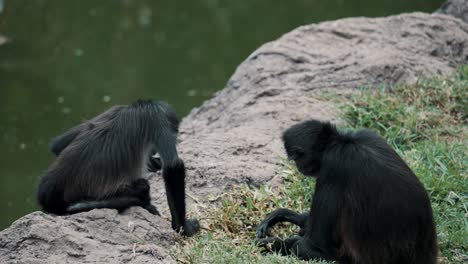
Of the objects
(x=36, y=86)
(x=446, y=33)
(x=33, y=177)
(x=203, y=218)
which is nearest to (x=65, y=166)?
(x=203, y=218)

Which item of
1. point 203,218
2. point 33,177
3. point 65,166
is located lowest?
point 33,177

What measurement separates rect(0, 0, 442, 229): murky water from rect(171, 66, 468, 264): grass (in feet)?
16.4

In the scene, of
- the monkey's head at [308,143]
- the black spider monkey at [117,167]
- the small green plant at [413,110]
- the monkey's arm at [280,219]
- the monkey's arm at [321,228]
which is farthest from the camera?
the small green plant at [413,110]

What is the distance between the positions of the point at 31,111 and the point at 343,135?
31.9ft

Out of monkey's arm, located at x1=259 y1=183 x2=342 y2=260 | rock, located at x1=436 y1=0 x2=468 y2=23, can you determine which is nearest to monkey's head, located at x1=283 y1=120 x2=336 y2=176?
monkey's arm, located at x1=259 y1=183 x2=342 y2=260

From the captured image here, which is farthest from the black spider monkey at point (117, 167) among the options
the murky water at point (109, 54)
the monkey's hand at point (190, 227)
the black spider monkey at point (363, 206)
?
the murky water at point (109, 54)

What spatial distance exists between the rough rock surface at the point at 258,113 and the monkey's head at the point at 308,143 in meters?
1.24

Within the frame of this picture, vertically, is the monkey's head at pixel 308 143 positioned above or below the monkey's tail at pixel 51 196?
above

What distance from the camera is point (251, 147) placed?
7996mm

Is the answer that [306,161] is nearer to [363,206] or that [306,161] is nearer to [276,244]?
[363,206]

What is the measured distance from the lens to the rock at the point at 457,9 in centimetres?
1218

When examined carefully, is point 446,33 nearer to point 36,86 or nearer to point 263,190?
point 263,190

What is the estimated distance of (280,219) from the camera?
6.45 m

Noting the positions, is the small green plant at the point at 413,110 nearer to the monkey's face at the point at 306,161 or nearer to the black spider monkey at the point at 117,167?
the monkey's face at the point at 306,161
